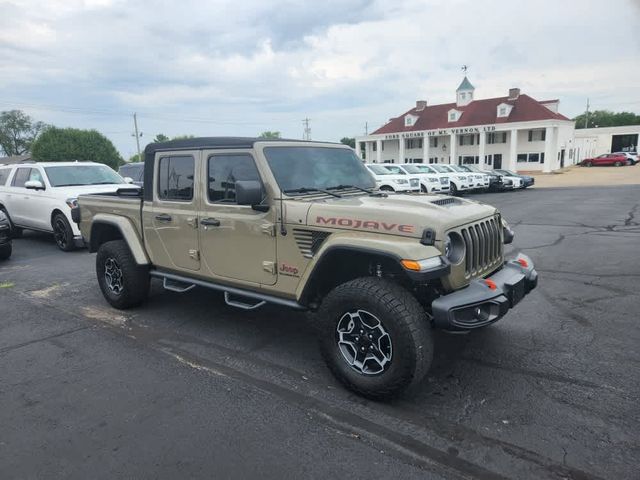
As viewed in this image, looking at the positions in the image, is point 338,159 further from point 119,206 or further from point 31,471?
point 31,471

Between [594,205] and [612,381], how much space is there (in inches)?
587

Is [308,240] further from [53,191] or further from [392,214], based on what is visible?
[53,191]

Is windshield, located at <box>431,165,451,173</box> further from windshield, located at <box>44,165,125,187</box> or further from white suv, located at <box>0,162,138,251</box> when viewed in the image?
white suv, located at <box>0,162,138,251</box>

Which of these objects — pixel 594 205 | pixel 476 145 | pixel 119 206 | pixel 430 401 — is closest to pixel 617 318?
pixel 430 401

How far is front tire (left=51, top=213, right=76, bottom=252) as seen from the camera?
368 inches

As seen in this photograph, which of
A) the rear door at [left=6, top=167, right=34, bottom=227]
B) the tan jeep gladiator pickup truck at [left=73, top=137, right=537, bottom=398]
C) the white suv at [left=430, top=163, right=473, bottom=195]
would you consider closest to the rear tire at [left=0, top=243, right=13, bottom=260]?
the rear door at [left=6, top=167, right=34, bottom=227]

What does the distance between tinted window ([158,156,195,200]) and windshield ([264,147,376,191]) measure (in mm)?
1005

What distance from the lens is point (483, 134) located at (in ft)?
153

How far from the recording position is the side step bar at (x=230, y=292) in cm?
396

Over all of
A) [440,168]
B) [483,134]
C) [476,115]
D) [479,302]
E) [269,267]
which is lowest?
[479,302]

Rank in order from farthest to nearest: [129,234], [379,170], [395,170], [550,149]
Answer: [550,149], [395,170], [379,170], [129,234]

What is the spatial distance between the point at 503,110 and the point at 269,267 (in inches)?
1905

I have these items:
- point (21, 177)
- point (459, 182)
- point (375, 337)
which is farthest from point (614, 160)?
point (375, 337)

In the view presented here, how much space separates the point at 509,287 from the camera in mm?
3564
